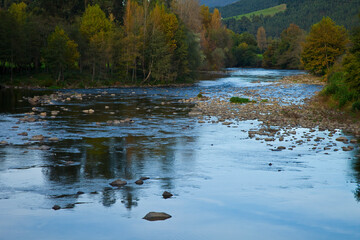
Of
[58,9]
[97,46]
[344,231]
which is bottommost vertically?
[344,231]

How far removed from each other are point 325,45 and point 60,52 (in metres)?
59.2

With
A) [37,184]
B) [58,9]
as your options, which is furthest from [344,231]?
[58,9]

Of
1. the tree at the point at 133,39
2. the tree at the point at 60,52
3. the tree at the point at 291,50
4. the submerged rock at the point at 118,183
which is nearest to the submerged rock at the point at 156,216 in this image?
the submerged rock at the point at 118,183

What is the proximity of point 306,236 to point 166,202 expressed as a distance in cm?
518

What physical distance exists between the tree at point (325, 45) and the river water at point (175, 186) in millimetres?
72348

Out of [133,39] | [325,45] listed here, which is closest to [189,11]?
[325,45]

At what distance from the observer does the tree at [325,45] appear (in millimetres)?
97312

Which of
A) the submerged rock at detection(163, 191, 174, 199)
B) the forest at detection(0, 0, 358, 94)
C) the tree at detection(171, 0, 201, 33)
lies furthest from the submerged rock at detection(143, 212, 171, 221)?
the tree at detection(171, 0, 201, 33)

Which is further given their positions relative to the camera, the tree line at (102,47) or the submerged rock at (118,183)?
the tree line at (102,47)

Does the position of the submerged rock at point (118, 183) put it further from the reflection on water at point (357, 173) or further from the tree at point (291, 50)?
the tree at point (291, 50)

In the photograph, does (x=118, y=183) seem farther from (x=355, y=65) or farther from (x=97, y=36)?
(x=97, y=36)

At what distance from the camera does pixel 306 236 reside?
1347 centimetres

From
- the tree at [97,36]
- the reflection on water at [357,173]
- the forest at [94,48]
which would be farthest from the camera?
the tree at [97,36]

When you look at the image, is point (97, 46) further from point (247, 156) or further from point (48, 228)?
point (48, 228)
